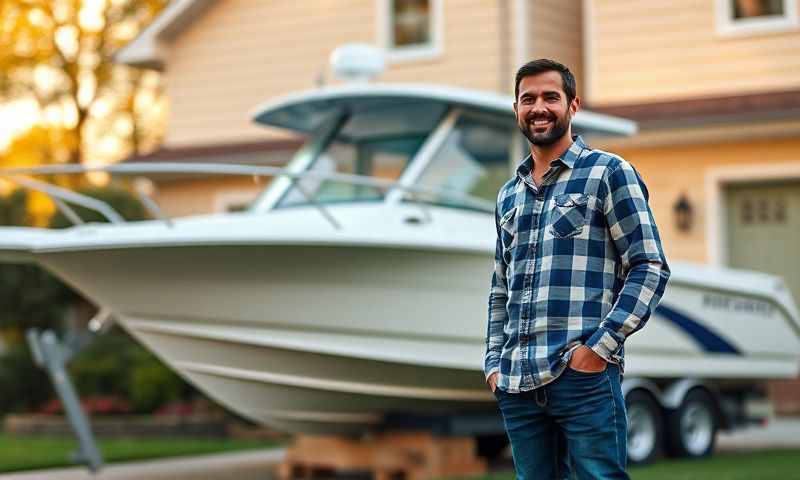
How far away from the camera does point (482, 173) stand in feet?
28.2

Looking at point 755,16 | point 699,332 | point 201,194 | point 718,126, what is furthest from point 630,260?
point 201,194

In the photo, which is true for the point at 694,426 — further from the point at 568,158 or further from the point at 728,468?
the point at 568,158

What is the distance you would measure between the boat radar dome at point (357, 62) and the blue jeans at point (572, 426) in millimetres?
5601

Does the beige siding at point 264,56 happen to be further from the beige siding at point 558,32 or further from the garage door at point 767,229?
the garage door at point 767,229

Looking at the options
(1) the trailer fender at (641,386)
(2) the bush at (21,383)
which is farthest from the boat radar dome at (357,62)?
(2) the bush at (21,383)

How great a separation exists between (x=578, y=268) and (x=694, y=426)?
261 inches

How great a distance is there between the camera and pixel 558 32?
15.7 meters

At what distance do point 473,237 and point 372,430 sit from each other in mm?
1605

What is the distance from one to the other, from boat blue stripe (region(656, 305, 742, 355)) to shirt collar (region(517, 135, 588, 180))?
5.31 meters

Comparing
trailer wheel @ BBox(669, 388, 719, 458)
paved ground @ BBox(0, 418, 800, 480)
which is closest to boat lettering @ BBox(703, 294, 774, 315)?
trailer wheel @ BBox(669, 388, 719, 458)

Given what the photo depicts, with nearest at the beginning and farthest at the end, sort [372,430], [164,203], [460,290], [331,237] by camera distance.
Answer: [331,237]
[460,290]
[372,430]
[164,203]

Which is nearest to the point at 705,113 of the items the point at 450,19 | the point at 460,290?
the point at 450,19

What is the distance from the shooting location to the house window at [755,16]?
13328 millimetres

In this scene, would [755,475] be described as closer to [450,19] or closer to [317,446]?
[317,446]
